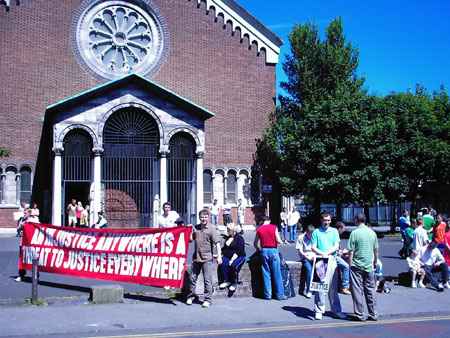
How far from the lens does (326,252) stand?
10.6m

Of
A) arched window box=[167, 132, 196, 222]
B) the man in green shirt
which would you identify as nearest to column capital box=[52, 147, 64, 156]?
arched window box=[167, 132, 196, 222]

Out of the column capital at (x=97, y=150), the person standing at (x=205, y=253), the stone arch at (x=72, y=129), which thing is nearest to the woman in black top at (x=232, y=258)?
the person standing at (x=205, y=253)

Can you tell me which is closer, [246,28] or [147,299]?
[147,299]

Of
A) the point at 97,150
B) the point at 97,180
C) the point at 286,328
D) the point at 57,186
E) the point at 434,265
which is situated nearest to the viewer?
the point at 286,328

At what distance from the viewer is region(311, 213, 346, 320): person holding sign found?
1030cm

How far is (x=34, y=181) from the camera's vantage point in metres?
29.1

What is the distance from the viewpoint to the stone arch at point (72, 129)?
26.6 metres

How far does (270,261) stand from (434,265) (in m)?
4.36

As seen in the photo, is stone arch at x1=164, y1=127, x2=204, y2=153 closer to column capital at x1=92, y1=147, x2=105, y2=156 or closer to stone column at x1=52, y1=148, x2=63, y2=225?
column capital at x1=92, y1=147, x2=105, y2=156

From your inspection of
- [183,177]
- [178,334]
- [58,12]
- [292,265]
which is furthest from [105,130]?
[178,334]

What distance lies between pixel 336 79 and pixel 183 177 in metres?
11.3

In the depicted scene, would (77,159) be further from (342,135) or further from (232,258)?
(232,258)

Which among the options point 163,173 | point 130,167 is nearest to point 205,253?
point 163,173

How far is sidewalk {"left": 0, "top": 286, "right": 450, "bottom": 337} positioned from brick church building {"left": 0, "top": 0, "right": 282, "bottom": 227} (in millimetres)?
16186
